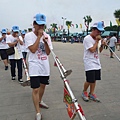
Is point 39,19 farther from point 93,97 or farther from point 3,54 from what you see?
point 3,54

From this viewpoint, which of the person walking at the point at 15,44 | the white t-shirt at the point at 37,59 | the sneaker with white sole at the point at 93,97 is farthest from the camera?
the person walking at the point at 15,44

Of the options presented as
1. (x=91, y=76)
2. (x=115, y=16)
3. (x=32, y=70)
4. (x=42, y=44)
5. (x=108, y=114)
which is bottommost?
(x=108, y=114)

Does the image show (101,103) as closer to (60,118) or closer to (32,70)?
(60,118)

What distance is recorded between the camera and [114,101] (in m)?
3.95

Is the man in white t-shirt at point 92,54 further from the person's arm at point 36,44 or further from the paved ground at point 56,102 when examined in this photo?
the person's arm at point 36,44

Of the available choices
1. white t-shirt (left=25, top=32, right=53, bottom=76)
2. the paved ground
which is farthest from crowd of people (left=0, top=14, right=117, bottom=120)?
the paved ground

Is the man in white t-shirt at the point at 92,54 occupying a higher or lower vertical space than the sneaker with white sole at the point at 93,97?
higher

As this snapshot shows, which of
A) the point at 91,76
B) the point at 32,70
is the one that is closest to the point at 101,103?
the point at 91,76

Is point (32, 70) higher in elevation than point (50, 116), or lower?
higher

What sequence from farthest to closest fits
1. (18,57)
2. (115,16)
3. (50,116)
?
(115,16) → (18,57) → (50,116)

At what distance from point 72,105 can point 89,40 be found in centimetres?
191


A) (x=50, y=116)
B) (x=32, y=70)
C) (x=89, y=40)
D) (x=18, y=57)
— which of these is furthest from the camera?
(x=18, y=57)

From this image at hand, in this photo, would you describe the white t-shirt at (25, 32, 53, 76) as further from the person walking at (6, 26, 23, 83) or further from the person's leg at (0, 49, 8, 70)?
the person's leg at (0, 49, 8, 70)

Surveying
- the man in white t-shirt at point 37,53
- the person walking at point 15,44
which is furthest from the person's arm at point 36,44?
the person walking at point 15,44
